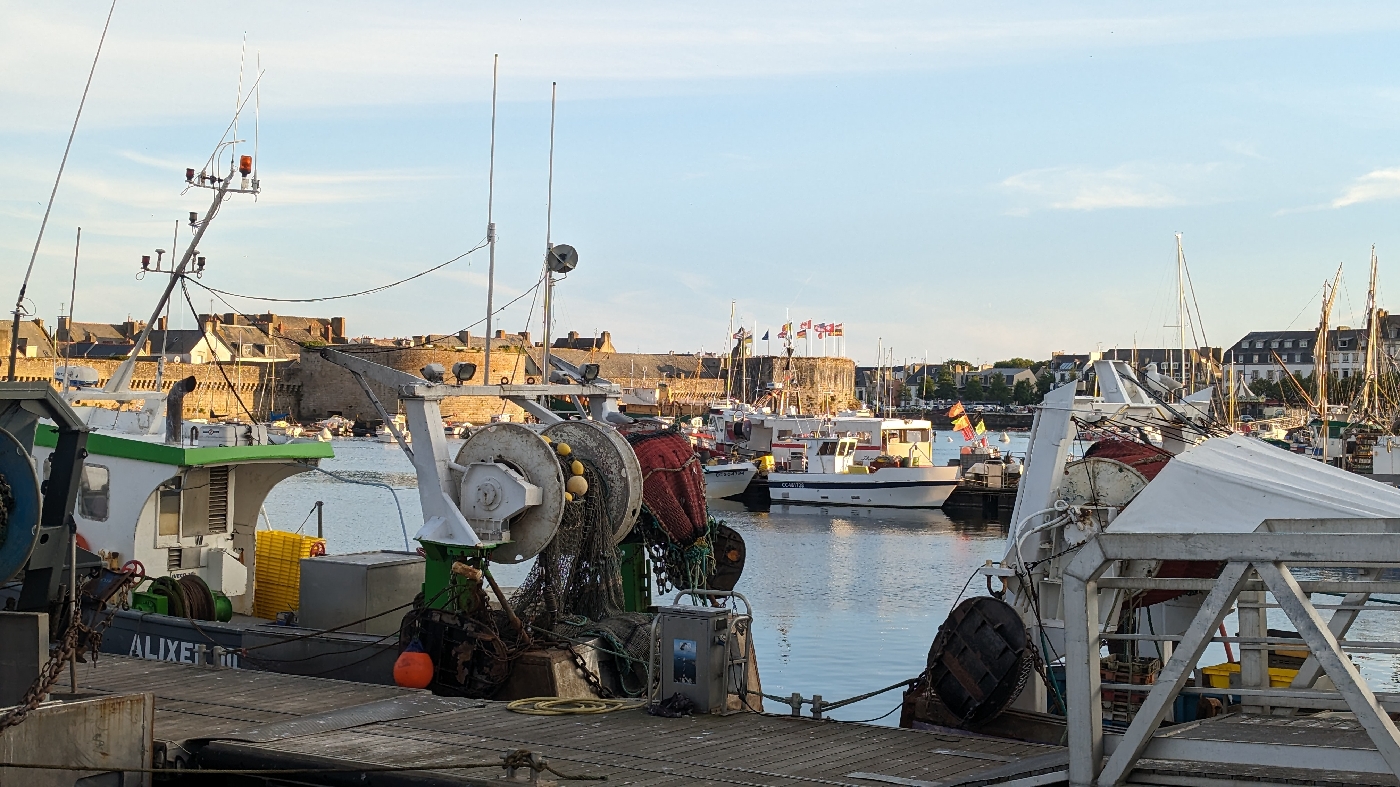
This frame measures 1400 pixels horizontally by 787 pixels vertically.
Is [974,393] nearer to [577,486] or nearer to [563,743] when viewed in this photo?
[577,486]

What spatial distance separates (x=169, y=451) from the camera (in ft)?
50.7

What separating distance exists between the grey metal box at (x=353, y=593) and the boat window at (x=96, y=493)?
114 inches

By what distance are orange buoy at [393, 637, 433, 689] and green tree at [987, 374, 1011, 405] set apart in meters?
178

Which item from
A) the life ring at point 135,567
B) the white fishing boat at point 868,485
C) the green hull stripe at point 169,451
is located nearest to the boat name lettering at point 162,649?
the life ring at point 135,567

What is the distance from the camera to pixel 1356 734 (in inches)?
299

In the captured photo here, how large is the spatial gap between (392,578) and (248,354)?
127m

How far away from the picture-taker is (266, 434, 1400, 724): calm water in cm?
2355

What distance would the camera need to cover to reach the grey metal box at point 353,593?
47.0 ft

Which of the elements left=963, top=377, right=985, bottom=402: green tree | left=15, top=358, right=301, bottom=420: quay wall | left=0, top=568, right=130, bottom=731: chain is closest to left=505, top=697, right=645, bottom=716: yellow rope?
left=0, top=568, right=130, bottom=731: chain

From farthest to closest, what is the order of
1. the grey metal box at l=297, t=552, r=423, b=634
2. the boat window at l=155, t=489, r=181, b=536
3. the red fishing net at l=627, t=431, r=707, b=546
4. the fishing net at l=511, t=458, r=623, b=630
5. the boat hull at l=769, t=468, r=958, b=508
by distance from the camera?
the boat hull at l=769, t=468, r=958, b=508 → the boat window at l=155, t=489, r=181, b=536 → the red fishing net at l=627, t=431, r=707, b=546 → the grey metal box at l=297, t=552, r=423, b=634 → the fishing net at l=511, t=458, r=623, b=630

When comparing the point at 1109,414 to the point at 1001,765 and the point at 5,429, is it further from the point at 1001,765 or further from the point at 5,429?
the point at 5,429

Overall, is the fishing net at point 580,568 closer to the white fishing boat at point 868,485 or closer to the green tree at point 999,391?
the white fishing boat at point 868,485

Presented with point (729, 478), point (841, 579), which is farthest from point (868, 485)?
point (841, 579)

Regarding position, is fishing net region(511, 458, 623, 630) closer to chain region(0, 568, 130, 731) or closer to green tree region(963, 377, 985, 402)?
chain region(0, 568, 130, 731)
